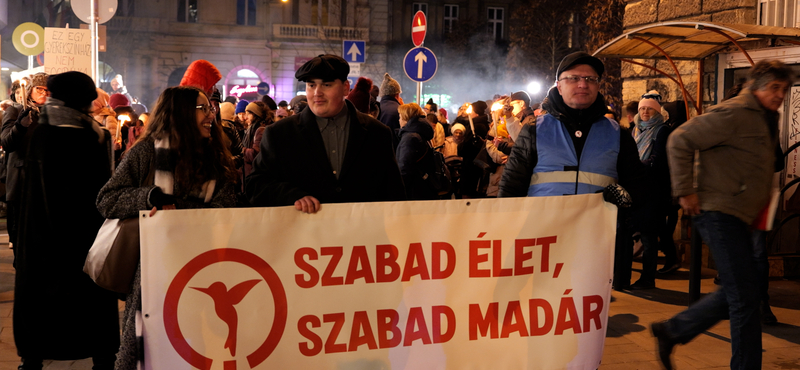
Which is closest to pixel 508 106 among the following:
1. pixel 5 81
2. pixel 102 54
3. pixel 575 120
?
pixel 575 120

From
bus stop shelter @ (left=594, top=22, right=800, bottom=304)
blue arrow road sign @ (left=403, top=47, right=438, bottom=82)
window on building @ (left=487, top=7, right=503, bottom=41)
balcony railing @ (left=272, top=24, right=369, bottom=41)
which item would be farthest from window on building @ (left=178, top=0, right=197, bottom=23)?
bus stop shelter @ (left=594, top=22, right=800, bottom=304)

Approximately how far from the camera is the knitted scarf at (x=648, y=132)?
25.2ft

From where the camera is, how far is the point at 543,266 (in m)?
3.92

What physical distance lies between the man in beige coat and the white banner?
844mm

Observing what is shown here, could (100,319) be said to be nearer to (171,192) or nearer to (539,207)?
(171,192)

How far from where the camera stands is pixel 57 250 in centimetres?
453

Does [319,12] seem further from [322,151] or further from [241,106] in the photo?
[322,151]

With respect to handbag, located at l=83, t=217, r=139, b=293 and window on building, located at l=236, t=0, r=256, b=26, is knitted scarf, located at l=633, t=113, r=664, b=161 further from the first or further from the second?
window on building, located at l=236, t=0, r=256, b=26

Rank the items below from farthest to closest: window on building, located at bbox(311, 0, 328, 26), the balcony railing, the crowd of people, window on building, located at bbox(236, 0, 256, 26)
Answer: window on building, located at bbox(311, 0, 328, 26)
window on building, located at bbox(236, 0, 256, 26)
the balcony railing
the crowd of people

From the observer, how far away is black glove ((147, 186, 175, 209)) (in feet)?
11.6

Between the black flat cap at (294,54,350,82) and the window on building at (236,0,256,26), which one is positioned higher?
the window on building at (236,0,256,26)

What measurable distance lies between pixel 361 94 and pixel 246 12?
123 feet

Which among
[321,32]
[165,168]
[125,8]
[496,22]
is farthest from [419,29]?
[496,22]

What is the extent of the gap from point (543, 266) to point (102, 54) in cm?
4134
